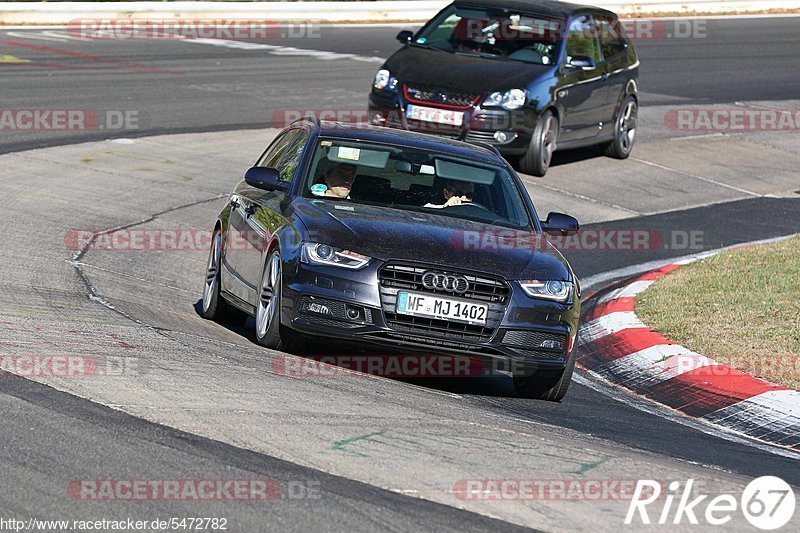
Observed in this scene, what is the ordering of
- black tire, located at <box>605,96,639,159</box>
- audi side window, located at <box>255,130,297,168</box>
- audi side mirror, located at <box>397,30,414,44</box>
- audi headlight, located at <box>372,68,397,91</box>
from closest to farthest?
audi side window, located at <box>255,130,297,168</box>, audi headlight, located at <box>372,68,397,91</box>, audi side mirror, located at <box>397,30,414,44</box>, black tire, located at <box>605,96,639,159</box>

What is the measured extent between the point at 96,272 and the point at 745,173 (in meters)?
11.3

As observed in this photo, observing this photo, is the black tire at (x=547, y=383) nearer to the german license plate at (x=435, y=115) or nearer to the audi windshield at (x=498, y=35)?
the german license plate at (x=435, y=115)

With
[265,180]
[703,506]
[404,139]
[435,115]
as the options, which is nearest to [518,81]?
[435,115]

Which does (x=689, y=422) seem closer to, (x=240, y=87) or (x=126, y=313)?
(x=126, y=313)

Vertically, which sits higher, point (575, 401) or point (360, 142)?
point (360, 142)

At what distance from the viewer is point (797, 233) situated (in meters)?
16.0

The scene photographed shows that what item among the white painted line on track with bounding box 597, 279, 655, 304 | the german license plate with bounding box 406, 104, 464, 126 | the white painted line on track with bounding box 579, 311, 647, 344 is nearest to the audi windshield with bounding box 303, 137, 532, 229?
the white painted line on track with bounding box 579, 311, 647, 344

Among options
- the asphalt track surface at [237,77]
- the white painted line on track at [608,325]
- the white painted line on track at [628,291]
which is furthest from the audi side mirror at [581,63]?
the white painted line on track at [608,325]

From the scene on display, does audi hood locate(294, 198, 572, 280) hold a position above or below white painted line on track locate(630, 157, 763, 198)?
above

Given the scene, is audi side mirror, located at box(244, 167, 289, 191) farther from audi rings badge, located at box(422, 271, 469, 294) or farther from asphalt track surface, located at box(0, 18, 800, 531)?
audi rings badge, located at box(422, 271, 469, 294)

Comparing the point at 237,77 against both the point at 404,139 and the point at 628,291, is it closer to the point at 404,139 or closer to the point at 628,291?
the point at 628,291

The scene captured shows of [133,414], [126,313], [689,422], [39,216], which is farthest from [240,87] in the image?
[133,414]

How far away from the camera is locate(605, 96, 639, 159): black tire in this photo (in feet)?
62.5

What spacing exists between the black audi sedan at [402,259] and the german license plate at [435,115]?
6.50 meters
